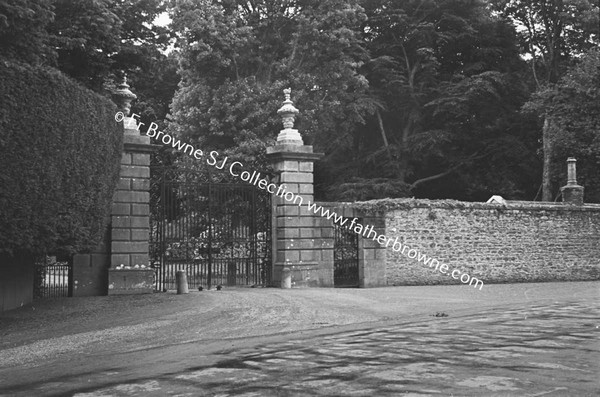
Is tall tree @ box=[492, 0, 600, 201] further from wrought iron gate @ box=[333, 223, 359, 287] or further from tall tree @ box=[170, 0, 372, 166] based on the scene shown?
wrought iron gate @ box=[333, 223, 359, 287]

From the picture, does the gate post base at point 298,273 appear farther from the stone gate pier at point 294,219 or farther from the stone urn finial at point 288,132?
the stone urn finial at point 288,132

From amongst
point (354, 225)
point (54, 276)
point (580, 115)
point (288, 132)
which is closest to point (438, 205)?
point (354, 225)

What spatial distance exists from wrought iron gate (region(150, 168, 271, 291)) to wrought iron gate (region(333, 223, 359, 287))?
2.12 m

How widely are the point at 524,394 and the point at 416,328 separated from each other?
493 centimetres

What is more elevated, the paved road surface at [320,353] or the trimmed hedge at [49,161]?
the trimmed hedge at [49,161]

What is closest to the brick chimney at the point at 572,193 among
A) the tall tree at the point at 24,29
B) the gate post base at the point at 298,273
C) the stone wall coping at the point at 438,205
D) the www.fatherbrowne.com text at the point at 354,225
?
the stone wall coping at the point at 438,205

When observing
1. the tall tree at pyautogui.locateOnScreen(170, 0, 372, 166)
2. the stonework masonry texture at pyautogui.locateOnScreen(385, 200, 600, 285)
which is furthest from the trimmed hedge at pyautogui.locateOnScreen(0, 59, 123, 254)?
the tall tree at pyautogui.locateOnScreen(170, 0, 372, 166)

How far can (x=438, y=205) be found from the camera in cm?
2070

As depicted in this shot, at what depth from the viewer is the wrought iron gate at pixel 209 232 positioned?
16453mm

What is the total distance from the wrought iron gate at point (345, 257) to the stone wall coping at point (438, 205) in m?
0.74

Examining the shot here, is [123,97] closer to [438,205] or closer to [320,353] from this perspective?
[438,205]

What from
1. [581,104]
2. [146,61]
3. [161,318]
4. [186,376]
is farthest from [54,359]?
[581,104]

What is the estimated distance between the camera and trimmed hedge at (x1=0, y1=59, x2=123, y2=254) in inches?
411

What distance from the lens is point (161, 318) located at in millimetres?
11883
